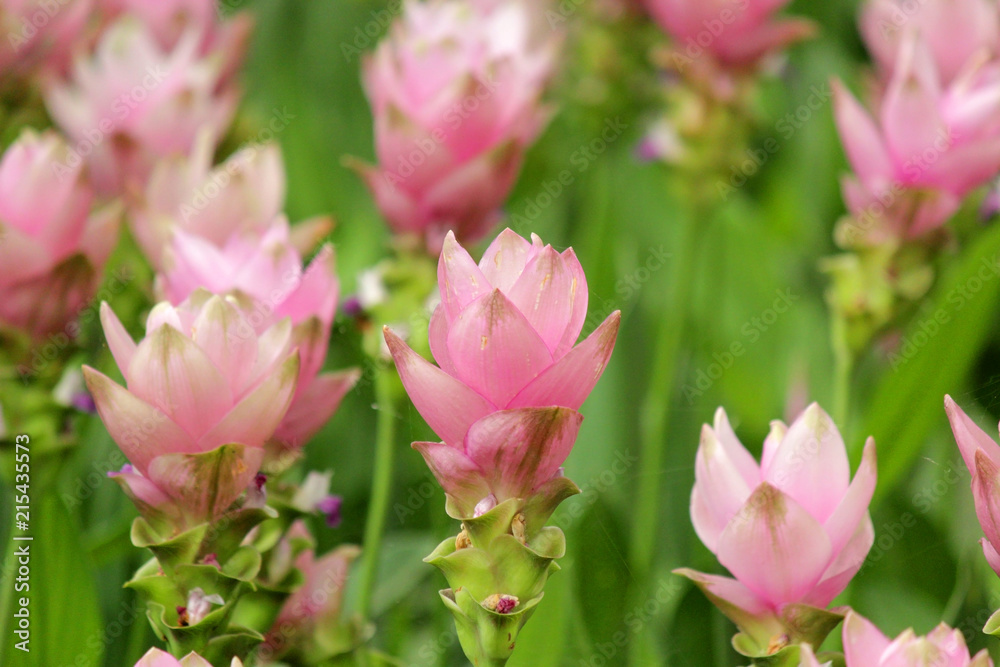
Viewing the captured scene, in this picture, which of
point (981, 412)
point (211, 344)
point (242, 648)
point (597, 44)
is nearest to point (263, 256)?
point (211, 344)

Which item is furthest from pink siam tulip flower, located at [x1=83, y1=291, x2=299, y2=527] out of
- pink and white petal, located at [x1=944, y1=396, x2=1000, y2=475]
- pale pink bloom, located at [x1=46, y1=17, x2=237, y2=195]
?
pale pink bloom, located at [x1=46, y1=17, x2=237, y2=195]

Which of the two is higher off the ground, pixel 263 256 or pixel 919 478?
pixel 263 256

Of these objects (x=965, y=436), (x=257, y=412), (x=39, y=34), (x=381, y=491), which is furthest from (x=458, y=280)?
(x=39, y=34)

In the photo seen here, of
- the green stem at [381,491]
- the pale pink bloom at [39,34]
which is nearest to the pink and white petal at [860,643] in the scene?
the green stem at [381,491]

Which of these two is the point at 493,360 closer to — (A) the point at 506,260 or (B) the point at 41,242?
(A) the point at 506,260

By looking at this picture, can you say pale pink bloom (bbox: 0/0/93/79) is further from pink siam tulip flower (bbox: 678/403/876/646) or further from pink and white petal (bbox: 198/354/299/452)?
pink siam tulip flower (bbox: 678/403/876/646)

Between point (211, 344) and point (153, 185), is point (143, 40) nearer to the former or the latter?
point (153, 185)

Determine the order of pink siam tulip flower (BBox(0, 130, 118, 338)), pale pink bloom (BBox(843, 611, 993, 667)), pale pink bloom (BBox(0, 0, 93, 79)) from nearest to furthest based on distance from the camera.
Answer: pale pink bloom (BBox(843, 611, 993, 667)) → pink siam tulip flower (BBox(0, 130, 118, 338)) → pale pink bloom (BBox(0, 0, 93, 79))
